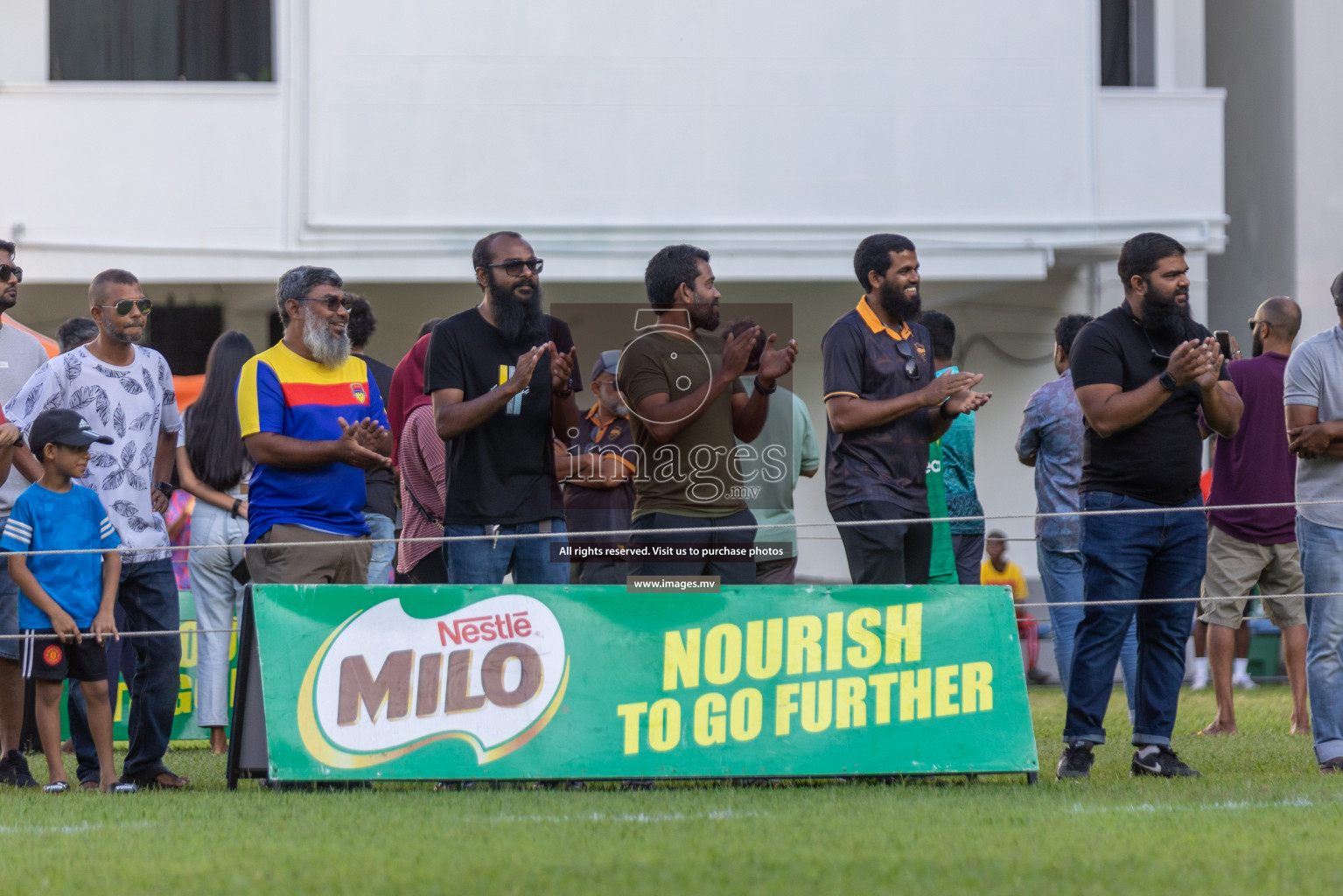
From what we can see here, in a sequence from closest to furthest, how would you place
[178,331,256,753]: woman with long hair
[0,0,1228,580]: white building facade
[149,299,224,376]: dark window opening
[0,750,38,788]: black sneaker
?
[0,750,38,788]: black sneaker < [178,331,256,753]: woman with long hair < [0,0,1228,580]: white building facade < [149,299,224,376]: dark window opening

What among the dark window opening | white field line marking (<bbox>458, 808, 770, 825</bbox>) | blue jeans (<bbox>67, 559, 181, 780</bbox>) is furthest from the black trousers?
the dark window opening

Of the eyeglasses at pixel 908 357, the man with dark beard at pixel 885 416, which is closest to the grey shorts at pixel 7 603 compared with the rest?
the man with dark beard at pixel 885 416

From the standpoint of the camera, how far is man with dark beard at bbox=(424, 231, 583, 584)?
20.5 feet

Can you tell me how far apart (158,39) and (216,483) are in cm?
635

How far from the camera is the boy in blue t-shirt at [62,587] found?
6.16 metres

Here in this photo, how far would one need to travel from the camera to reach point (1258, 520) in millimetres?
8266

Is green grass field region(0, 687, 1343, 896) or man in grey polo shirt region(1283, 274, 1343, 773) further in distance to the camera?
man in grey polo shirt region(1283, 274, 1343, 773)

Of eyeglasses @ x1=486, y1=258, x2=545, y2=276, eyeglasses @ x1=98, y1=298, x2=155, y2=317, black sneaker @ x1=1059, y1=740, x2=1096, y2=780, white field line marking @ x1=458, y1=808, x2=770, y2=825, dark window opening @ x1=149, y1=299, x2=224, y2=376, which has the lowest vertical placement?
black sneaker @ x1=1059, y1=740, x2=1096, y2=780

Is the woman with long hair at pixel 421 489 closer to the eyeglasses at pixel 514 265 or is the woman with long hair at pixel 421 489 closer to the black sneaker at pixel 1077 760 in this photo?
the eyeglasses at pixel 514 265

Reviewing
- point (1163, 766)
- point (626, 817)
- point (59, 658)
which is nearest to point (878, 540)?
point (1163, 766)

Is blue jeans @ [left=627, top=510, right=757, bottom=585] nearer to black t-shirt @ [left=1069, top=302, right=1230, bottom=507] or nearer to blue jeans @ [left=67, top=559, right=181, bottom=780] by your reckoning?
black t-shirt @ [left=1069, top=302, right=1230, bottom=507]

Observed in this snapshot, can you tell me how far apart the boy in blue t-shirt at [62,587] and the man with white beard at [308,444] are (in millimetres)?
598

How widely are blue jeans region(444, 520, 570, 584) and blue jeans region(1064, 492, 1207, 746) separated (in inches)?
80.1

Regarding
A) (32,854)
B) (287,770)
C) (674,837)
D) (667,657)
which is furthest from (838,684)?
(32,854)
